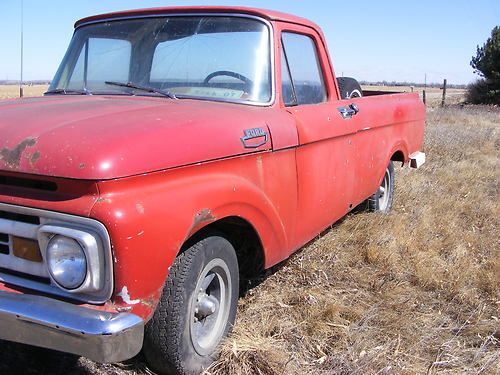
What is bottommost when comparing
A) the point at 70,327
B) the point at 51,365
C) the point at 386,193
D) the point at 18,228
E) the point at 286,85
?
the point at 51,365

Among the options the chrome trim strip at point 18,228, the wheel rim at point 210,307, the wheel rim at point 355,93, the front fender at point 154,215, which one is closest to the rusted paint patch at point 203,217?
the front fender at point 154,215

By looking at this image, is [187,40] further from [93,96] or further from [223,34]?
[93,96]

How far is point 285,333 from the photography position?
2971 millimetres

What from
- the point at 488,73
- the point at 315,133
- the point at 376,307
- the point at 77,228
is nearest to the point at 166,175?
the point at 77,228

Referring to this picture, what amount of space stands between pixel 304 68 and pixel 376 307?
5.53ft

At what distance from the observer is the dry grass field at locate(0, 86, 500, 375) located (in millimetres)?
2654

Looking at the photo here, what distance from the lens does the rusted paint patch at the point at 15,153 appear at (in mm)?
2002

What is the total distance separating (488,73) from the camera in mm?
30594

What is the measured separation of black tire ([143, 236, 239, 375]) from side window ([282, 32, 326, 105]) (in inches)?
52.7

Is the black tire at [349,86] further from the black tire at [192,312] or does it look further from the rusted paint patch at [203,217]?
the rusted paint patch at [203,217]

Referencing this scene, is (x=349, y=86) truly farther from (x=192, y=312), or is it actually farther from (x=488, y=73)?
(x=488, y=73)

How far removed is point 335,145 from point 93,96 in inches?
63.9

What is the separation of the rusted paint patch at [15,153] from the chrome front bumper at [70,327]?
52 cm

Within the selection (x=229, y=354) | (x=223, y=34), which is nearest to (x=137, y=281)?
(x=229, y=354)
